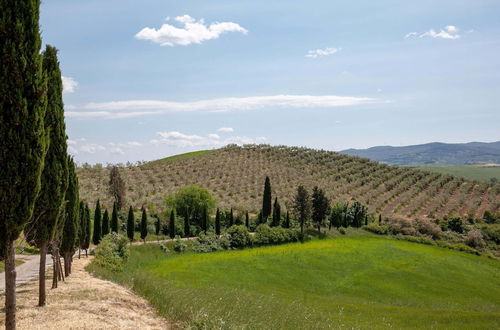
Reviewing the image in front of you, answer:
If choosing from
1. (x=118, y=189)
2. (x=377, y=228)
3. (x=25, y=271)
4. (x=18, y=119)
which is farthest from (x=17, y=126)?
(x=377, y=228)

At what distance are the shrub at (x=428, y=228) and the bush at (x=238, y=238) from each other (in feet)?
115

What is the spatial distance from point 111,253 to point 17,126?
2746cm

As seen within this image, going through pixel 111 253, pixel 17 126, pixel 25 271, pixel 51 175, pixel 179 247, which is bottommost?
pixel 179 247

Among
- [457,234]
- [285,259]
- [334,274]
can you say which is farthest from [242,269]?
[457,234]

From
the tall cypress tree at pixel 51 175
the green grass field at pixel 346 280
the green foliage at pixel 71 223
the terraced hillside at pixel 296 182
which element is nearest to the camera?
the tall cypress tree at pixel 51 175

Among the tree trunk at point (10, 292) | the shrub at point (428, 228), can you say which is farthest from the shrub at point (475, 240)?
the tree trunk at point (10, 292)

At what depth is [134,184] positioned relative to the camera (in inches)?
3885

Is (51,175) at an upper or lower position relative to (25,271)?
upper

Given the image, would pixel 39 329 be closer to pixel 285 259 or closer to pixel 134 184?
pixel 285 259

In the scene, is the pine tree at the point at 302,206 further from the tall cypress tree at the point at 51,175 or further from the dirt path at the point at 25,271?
the tall cypress tree at the point at 51,175

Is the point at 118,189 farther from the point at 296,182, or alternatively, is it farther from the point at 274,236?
the point at 296,182

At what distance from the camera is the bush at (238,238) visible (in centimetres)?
5516

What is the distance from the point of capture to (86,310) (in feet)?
49.8

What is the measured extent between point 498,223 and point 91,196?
82906 mm
